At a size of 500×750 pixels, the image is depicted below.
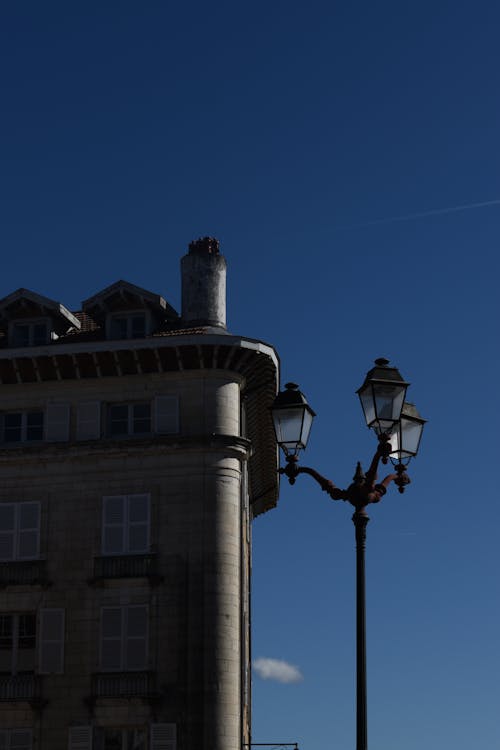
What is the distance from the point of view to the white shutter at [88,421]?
3994 centimetres

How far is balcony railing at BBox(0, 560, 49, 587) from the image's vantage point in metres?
38.6

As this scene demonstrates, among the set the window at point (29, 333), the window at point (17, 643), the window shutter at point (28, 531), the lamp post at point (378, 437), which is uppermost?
the window at point (29, 333)

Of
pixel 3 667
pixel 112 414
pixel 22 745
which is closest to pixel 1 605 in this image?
pixel 3 667

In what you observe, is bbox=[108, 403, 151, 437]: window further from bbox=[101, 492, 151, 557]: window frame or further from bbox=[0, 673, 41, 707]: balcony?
bbox=[0, 673, 41, 707]: balcony

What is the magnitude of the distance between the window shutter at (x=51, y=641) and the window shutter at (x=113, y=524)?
2440 millimetres

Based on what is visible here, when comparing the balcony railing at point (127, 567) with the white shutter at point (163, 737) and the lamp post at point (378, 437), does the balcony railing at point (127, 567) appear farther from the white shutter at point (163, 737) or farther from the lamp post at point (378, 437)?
the lamp post at point (378, 437)

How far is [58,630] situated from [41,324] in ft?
34.7

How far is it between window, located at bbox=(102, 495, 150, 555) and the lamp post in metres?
21.2

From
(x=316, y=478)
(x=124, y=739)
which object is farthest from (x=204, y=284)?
(x=316, y=478)

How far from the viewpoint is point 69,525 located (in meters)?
39.1

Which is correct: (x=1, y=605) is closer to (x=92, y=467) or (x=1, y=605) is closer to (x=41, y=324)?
(x=92, y=467)

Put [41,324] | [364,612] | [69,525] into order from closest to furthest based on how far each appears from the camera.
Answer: [364,612] → [69,525] → [41,324]

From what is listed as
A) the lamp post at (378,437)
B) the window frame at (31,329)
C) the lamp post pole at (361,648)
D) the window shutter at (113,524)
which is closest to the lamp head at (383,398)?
the lamp post at (378,437)

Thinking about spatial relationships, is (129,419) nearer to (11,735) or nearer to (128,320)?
(128,320)
